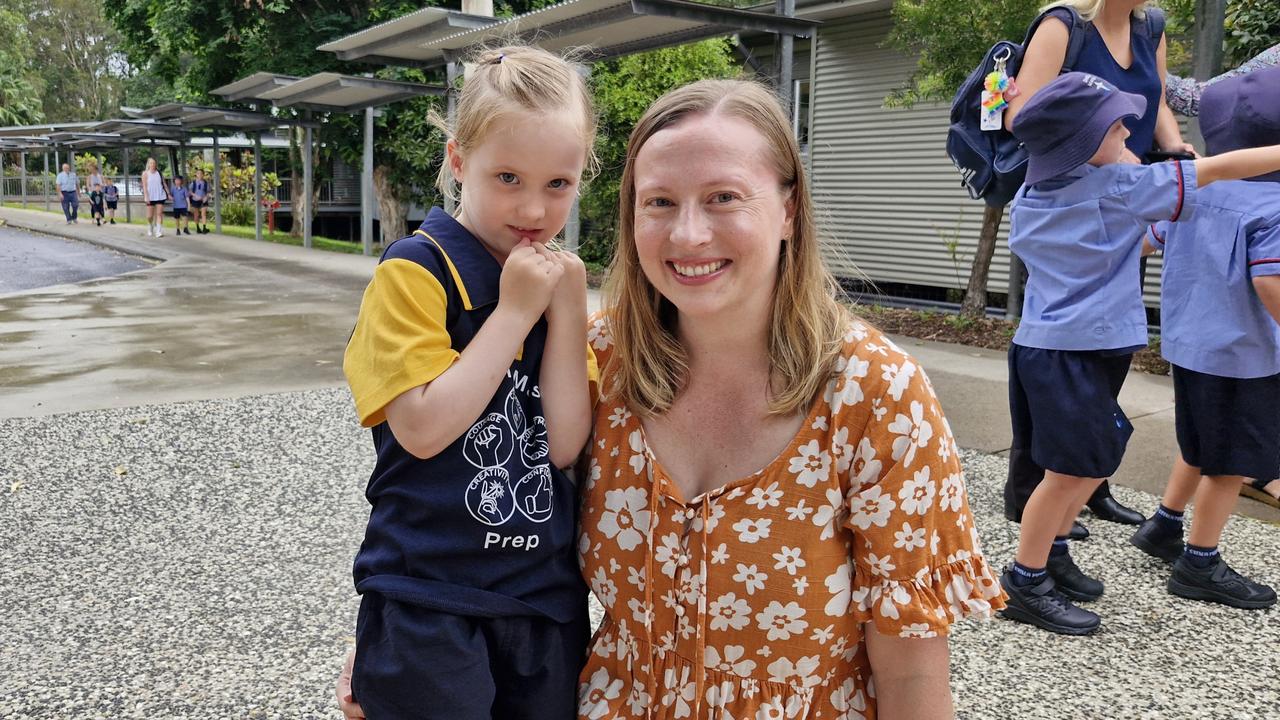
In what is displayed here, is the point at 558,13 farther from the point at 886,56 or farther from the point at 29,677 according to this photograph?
the point at 29,677

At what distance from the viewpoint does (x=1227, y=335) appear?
11.3 ft

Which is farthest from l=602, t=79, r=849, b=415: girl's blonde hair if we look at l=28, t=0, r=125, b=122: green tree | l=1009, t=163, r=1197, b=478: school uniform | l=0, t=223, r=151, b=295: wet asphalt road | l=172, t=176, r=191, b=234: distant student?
l=28, t=0, r=125, b=122: green tree

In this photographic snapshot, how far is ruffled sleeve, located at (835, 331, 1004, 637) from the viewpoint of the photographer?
5.08 feet

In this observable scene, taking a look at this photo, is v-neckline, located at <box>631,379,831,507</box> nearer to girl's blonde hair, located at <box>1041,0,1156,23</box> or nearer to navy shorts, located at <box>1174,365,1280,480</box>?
girl's blonde hair, located at <box>1041,0,1156,23</box>

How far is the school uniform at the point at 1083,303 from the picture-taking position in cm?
301

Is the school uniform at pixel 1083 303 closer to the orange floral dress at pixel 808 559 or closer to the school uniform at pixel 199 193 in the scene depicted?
the orange floral dress at pixel 808 559

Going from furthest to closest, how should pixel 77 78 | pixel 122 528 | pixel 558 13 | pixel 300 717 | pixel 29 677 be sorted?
pixel 77 78, pixel 558 13, pixel 122 528, pixel 29 677, pixel 300 717

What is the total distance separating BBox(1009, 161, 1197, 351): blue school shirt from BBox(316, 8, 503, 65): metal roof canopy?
7735mm

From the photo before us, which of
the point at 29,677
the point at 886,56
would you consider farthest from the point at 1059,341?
the point at 886,56

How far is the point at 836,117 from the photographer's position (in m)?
13.5

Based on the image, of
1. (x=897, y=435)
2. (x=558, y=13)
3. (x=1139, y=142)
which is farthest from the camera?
(x=558, y=13)

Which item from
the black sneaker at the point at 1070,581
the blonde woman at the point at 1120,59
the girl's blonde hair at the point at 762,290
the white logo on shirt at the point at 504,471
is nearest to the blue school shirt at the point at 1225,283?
the blonde woman at the point at 1120,59

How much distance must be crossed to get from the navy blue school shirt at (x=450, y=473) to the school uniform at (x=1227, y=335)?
2.77m

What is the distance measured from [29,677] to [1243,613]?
13.1 ft
